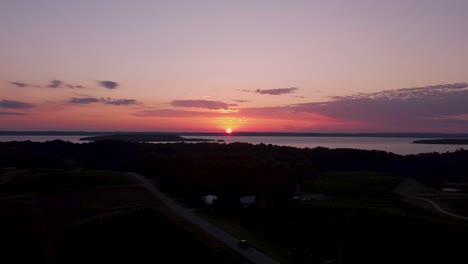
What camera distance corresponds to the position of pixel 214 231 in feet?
116

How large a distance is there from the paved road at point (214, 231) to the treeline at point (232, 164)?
4.30 metres

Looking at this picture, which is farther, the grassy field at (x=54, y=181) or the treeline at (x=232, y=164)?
the grassy field at (x=54, y=181)

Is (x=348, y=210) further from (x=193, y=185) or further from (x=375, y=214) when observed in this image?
(x=193, y=185)

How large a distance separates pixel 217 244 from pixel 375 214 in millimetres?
17222

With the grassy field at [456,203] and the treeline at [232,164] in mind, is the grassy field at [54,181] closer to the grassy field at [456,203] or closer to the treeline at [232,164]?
the treeline at [232,164]

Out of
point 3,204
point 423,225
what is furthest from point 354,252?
point 3,204

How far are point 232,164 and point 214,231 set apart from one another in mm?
27065

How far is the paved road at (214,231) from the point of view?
28312mm

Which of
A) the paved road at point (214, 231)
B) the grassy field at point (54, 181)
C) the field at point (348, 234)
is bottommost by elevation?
the field at point (348, 234)

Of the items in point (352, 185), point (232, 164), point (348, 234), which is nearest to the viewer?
point (348, 234)

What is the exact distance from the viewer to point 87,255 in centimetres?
2892

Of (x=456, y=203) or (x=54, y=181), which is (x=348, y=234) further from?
(x=54, y=181)

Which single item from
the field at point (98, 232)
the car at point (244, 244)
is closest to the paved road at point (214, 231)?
the car at point (244, 244)

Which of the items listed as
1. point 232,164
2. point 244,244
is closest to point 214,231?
point 244,244
